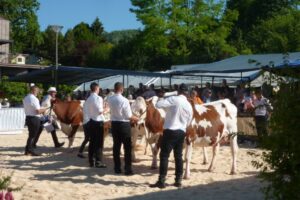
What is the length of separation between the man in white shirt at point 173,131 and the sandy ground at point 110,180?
32 cm

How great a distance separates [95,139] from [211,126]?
265 cm

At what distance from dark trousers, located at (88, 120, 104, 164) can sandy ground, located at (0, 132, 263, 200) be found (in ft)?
1.15

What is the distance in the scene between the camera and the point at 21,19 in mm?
72375

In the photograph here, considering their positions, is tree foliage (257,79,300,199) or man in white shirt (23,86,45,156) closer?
tree foliage (257,79,300,199)

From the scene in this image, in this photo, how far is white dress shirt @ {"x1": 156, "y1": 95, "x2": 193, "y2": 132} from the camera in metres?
10.8

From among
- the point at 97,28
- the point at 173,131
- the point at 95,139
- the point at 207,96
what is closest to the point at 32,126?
the point at 95,139

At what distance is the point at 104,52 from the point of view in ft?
227

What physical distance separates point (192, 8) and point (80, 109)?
35.7 m

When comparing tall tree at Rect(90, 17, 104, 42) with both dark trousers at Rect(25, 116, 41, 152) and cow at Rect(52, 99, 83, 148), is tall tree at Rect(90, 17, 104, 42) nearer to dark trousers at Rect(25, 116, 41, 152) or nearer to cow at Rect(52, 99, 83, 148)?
cow at Rect(52, 99, 83, 148)

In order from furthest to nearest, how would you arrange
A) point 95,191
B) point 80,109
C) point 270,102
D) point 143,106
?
1. point 80,109
2. point 143,106
3. point 95,191
4. point 270,102

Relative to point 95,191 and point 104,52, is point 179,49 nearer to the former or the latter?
point 104,52

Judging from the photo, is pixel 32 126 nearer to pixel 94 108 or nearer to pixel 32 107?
pixel 32 107

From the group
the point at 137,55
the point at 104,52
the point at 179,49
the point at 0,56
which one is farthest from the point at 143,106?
the point at 104,52

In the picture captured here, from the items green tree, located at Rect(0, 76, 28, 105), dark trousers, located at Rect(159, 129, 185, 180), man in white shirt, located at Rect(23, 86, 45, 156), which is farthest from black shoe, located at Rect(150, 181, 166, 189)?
green tree, located at Rect(0, 76, 28, 105)
